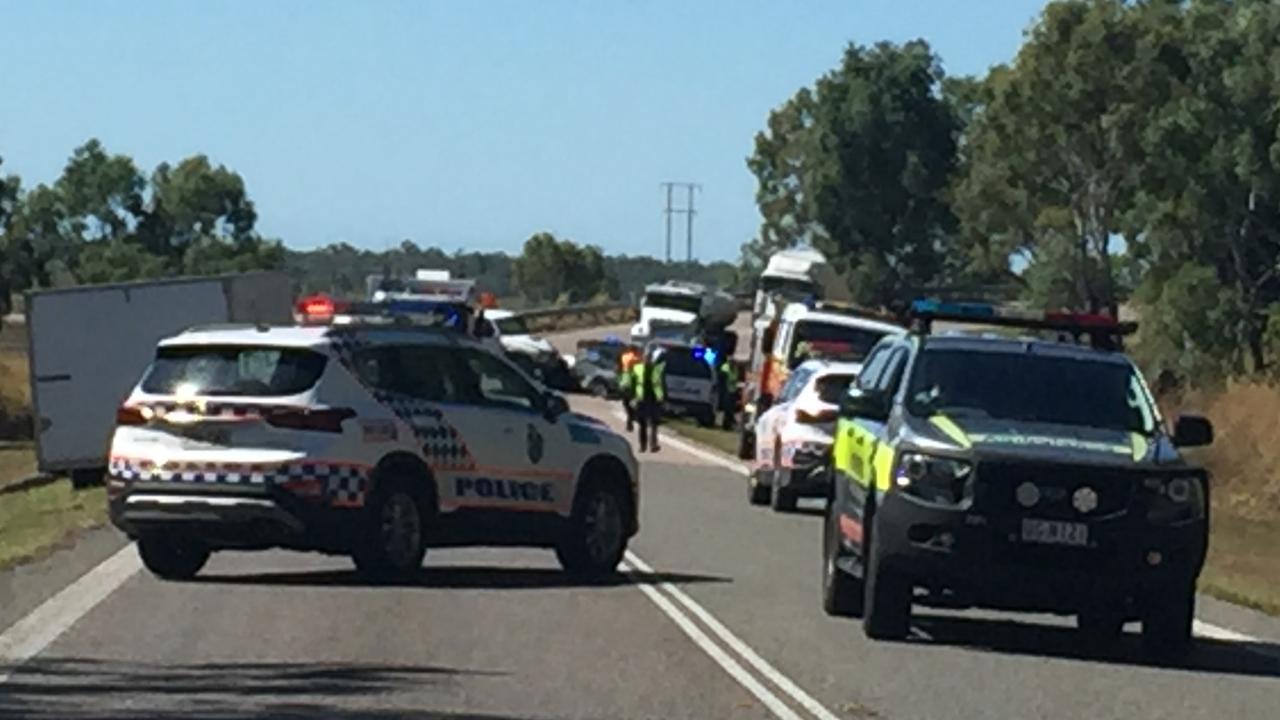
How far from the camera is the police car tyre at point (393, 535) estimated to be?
69.2ft

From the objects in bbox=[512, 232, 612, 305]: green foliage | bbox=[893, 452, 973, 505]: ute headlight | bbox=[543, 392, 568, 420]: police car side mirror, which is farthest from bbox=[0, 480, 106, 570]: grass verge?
bbox=[512, 232, 612, 305]: green foliage

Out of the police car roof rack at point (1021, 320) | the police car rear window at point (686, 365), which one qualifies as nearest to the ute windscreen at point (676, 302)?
the police car rear window at point (686, 365)

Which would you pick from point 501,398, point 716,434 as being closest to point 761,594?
point 501,398

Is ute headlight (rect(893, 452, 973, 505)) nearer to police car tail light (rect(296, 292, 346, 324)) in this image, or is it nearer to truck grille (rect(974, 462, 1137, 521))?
truck grille (rect(974, 462, 1137, 521))

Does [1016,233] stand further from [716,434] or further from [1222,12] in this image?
[716,434]

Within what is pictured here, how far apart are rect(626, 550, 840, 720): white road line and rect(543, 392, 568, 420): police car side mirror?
183 cm

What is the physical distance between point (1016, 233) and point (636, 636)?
221ft

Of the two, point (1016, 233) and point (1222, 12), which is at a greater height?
point (1222, 12)

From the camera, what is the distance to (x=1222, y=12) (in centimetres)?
7381

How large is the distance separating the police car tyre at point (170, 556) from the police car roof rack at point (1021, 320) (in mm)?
5603

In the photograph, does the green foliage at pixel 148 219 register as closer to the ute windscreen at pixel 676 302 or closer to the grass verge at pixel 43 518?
the ute windscreen at pixel 676 302

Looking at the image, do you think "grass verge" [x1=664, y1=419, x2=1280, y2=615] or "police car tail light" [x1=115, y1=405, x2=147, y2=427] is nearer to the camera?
"police car tail light" [x1=115, y1=405, x2=147, y2=427]

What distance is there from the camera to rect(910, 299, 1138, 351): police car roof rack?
63.4ft

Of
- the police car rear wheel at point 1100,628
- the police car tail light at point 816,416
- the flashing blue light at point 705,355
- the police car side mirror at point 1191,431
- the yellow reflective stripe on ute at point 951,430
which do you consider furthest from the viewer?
the flashing blue light at point 705,355
